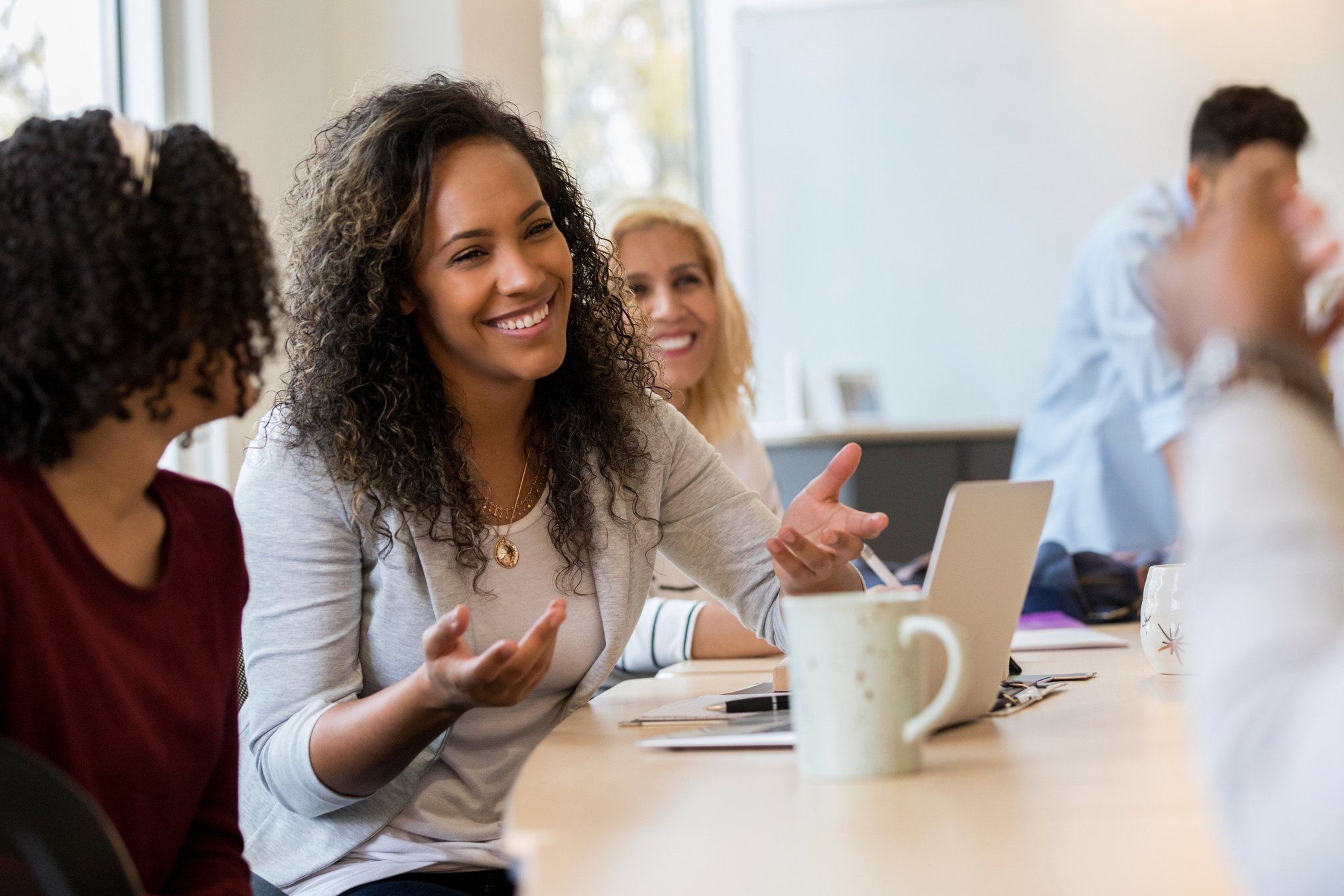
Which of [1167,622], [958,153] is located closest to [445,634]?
[1167,622]

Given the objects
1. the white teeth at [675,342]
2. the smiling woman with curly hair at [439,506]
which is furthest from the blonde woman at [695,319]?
the smiling woman with curly hair at [439,506]

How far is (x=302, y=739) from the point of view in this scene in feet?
4.04

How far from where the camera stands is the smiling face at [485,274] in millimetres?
1508

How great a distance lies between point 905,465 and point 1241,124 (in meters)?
1.65

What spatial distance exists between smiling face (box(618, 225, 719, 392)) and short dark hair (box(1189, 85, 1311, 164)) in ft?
3.38

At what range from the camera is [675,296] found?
267 cm

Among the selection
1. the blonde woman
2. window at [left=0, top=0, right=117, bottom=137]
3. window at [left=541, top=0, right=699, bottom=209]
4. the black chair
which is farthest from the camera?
window at [left=541, top=0, right=699, bottom=209]

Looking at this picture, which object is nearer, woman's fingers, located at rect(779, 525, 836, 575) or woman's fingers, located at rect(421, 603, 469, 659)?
woman's fingers, located at rect(421, 603, 469, 659)

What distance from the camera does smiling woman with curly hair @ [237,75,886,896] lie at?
4.26 ft

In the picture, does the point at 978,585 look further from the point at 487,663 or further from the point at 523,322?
the point at 523,322

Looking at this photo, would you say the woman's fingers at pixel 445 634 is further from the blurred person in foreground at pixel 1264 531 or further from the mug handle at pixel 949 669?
the blurred person in foreground at pixel 1264 531

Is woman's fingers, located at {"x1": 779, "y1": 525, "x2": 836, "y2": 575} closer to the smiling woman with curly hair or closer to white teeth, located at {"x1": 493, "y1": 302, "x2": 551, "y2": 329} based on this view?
the smiling woman with curly hair

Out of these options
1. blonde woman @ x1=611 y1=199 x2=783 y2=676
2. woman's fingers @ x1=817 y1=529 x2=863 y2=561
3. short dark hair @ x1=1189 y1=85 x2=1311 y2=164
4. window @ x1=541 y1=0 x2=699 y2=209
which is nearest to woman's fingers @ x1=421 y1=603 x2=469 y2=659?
woman's fingers @ x1=817 y1=529 x2=863 y2=561

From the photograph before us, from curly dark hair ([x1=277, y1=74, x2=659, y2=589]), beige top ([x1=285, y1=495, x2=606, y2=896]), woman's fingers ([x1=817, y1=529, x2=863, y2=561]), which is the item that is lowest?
beige top ([x1=285, y1=495, x2=606, y2=896])
